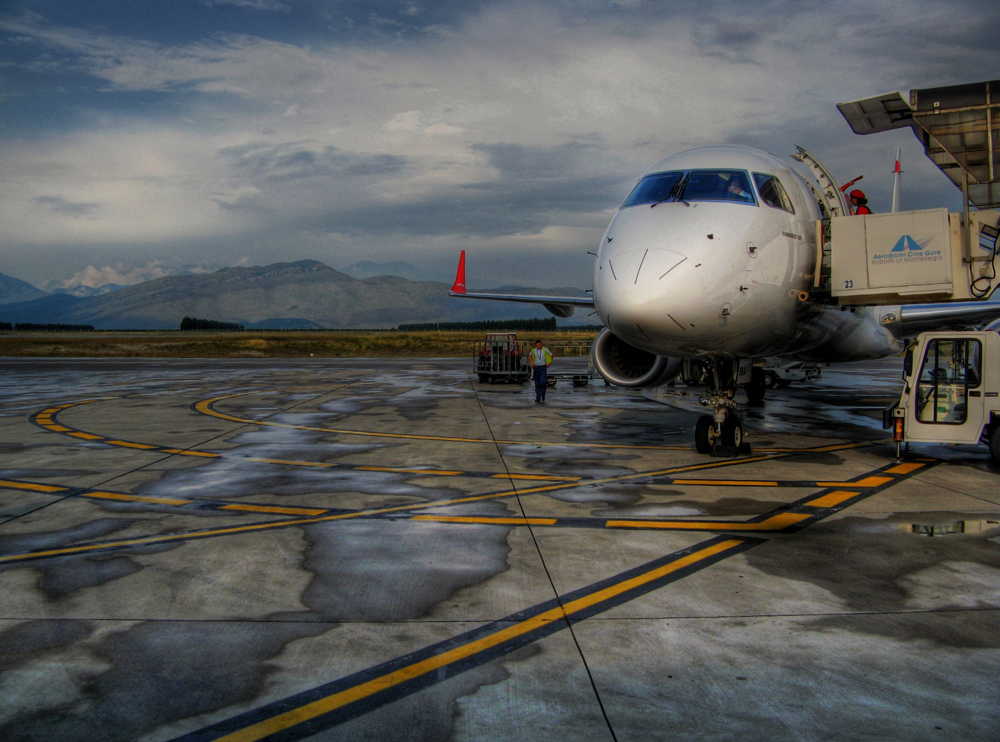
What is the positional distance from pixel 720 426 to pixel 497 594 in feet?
27.1

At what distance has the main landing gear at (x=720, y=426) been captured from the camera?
13.1 m

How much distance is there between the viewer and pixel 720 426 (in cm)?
1335

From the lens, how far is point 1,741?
394 cm

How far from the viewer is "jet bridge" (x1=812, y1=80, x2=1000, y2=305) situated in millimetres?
11906

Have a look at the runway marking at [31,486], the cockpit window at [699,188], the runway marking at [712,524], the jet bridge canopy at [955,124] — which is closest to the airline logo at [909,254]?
the jet bridge canopy at [955,124]

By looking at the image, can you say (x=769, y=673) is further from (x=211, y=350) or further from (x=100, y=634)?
(x=211, y=350)

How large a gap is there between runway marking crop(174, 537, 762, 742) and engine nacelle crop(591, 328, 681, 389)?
9.03 meters

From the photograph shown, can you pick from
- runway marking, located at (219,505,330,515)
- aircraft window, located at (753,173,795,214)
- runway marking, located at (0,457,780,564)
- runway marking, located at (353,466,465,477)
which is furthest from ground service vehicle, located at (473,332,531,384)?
runway marking, located at (219,505,330,515)

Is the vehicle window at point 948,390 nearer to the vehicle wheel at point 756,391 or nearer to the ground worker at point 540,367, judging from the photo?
the vehicle wheel at point 756,391

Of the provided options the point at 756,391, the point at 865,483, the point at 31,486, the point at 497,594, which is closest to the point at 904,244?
the point at 865,483

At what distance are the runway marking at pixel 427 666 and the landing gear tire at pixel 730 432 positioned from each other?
6.78 meters

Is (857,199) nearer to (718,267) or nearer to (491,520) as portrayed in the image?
(718,267)

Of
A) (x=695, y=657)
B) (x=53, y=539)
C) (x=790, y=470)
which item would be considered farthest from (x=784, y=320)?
(x=53, y=539)

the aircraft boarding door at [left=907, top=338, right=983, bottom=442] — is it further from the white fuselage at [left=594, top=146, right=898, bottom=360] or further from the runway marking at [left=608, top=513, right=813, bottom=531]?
the runway marking at [left=608, top=513, right=813, bottom=531]
